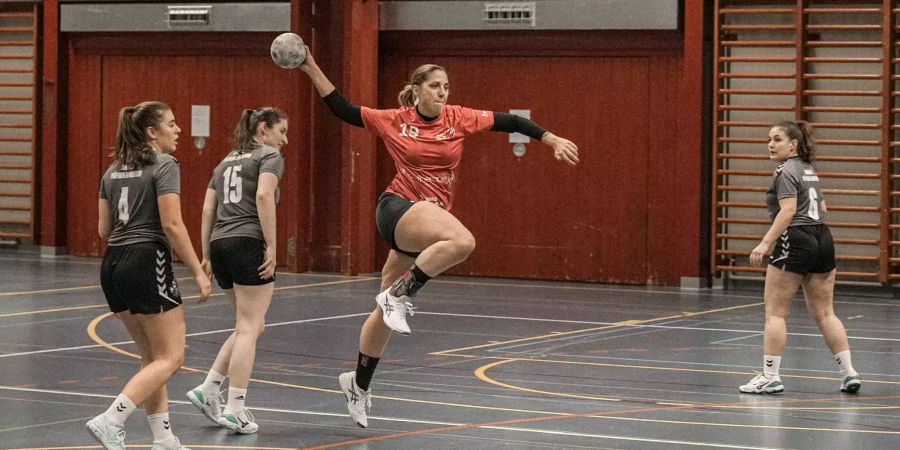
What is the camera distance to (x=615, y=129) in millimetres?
18859

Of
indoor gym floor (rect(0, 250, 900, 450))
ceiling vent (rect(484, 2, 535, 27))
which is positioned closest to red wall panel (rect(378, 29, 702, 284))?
ceiling vent (rect(484, 2, 535, 27))

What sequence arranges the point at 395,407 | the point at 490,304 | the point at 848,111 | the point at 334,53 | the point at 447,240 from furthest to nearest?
the point at 334,53 < the point at 848,111 < the point at 490,304 < the point at 395,407 < the point at 447,240

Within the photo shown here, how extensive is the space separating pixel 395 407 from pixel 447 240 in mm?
1523

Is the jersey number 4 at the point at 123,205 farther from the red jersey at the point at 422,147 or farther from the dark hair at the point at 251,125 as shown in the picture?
the red jersey at the point at 422,147

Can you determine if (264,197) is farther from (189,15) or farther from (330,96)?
(189,15)

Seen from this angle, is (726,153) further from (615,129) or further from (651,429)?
(651,429)

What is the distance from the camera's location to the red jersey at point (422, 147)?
8484mm

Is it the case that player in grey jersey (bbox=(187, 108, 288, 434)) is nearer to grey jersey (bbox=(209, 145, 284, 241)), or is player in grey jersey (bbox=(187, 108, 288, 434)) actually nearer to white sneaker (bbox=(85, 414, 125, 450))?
grey jersey (bbox=(209, 145, 284, 241))

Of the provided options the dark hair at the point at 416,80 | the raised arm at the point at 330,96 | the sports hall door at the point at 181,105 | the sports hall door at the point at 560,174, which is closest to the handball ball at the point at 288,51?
the raised arm at the point at 330,96

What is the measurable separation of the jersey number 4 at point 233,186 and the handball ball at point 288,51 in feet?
2.33

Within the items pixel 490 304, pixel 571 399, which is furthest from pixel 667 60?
pixel 571 399

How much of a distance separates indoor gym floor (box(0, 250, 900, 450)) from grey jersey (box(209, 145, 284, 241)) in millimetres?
1159

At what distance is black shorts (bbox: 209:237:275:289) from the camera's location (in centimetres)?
840

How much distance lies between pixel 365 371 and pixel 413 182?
117 centimetres
